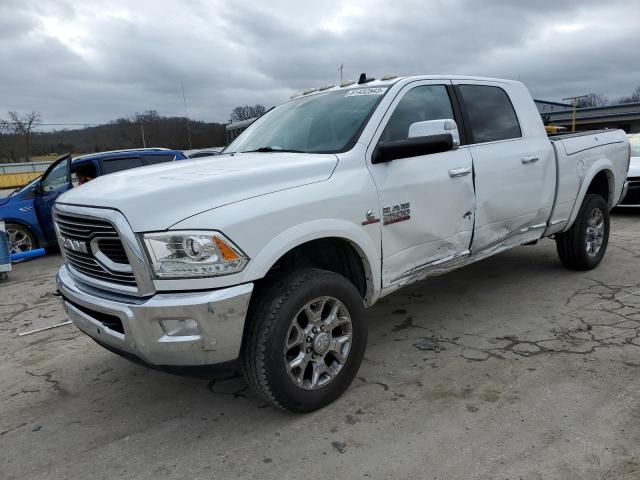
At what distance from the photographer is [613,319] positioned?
4.18m

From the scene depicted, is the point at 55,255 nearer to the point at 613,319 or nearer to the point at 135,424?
the point at 135,424

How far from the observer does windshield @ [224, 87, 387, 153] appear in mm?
3443

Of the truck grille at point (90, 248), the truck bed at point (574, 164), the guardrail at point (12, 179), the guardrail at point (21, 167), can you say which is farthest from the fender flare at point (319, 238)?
the guardrail at point (21, 167)

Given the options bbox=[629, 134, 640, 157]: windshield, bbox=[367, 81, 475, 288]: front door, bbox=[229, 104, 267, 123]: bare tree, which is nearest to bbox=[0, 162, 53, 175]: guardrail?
bbox=[229, 104, 267, 123]: bare tree

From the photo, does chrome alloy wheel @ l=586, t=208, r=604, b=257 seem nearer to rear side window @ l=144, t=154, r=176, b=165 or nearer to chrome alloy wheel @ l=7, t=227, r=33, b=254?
rear side window @ l=144, t=154, r=176, b=165

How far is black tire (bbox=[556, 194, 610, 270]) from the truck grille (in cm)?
447

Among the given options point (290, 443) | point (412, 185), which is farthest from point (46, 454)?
point (412, 185)

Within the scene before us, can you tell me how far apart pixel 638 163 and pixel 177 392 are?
9.04m

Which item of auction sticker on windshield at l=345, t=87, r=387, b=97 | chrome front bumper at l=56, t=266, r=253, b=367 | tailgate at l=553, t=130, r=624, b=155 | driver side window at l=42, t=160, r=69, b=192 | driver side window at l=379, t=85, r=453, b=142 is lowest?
chrome front bumper at l=56, t=266, r=253, b=367

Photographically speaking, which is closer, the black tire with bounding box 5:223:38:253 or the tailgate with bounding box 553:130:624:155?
the tailgate with bounding box 553:130:624:155

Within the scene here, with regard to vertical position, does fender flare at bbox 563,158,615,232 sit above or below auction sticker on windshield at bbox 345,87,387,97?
below

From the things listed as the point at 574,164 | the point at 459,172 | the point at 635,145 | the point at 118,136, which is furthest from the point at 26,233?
the point at 118,136

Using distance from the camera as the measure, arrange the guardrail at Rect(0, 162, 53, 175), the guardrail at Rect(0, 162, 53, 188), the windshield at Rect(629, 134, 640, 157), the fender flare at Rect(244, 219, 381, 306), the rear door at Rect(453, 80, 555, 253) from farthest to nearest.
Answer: the guardrail at Rect(0, 162, 53, 175)
the guardrail at Rect(0, 162, 53, 188)
the windshield at Rect(629, 134, 640, 157)
the rear door at Rect(453, 80, 555, 253)
the fender flare at Rect(244, 219, 381, 306)

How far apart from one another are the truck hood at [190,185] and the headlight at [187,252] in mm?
75
